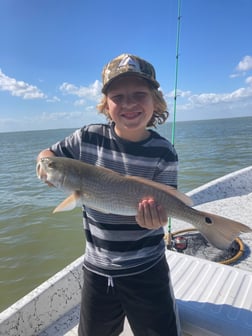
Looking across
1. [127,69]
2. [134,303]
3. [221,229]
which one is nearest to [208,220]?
[221,229]

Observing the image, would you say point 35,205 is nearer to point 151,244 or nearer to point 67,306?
point 67,306

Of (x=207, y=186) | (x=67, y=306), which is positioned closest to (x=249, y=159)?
(x=207, y=186)

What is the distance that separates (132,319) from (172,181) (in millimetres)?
1040

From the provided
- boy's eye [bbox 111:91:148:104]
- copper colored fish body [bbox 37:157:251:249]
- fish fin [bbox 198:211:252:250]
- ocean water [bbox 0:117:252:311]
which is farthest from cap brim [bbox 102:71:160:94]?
ocean water [bbox 0:117:252:311]

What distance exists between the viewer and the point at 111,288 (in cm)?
217

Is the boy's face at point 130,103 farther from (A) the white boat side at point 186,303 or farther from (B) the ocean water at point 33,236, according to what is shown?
(B) the ocean water at point 33,236

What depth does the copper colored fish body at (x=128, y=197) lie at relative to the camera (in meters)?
2.00

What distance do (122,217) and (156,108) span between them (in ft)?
3.16

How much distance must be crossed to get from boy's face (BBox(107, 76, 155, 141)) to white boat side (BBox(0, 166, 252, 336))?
161 centimetres

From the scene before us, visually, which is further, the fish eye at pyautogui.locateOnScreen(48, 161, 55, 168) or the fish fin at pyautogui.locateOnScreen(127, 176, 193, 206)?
the fish eye at pyautogui.locateOnScreen(48, 161, 55, 168)

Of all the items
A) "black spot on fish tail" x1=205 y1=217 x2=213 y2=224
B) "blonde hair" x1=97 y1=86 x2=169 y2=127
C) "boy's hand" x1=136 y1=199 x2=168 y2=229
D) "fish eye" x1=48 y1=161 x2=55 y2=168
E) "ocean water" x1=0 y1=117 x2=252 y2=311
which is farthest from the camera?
"ocean water" x1=0 y1=117 x2=252 y2=311

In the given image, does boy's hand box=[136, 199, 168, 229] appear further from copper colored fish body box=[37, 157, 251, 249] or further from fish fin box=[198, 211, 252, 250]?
fish fin box=[198, 211, 252, 250]

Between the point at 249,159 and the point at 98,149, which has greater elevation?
the point at 98,149

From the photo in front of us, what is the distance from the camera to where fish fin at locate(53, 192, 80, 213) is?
2029 mm
